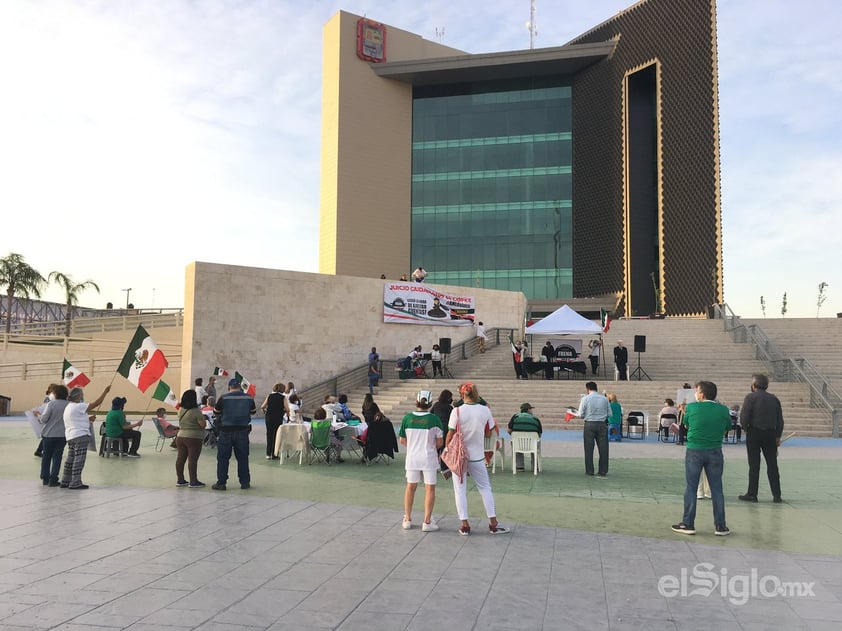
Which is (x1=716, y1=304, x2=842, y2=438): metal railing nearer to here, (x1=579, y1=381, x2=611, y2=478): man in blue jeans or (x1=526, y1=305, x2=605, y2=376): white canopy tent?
(x1=526, y1=305, x2=605, y2=376): white canopy tent

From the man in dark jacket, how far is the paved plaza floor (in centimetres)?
34

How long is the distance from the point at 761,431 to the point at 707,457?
2.42 metres


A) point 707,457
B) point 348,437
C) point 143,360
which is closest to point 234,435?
point 348,437

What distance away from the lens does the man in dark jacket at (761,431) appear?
9125mm

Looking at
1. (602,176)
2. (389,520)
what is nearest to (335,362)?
(389,520)

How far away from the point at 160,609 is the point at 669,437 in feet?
51.6

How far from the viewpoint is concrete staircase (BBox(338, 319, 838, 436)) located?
814 inches

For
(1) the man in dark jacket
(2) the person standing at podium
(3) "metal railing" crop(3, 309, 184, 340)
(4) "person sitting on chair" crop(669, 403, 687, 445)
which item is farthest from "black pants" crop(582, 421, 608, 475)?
(3) "metal railing" crop(3, 309, 184, 340)

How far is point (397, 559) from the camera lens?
612cm

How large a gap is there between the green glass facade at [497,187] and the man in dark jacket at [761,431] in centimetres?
4377

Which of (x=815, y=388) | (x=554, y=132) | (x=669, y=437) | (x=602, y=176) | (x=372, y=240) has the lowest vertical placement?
(x=669, y=437)

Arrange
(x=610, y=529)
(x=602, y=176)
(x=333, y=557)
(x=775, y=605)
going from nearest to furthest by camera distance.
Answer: (x=775, y=605)
(x=333, y=557)
(x=610, y=529)
(x=602, y=176)

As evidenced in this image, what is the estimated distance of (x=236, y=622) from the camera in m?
4.49

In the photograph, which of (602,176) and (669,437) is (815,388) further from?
(602,176)
